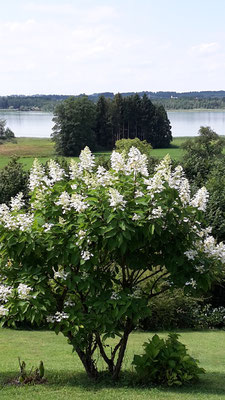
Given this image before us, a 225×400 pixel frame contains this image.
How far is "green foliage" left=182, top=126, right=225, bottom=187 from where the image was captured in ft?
143

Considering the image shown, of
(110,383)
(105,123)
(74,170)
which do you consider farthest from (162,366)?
(105,123)

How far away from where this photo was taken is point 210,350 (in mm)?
15836

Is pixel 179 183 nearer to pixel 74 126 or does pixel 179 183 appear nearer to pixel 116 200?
pixel 116 200

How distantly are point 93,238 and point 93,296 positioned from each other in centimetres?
129

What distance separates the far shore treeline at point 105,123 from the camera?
96.2 meters

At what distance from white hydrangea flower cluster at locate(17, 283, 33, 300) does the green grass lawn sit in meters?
1.83

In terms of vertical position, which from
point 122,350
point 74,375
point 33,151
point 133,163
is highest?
point 33,151

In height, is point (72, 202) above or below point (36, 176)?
below

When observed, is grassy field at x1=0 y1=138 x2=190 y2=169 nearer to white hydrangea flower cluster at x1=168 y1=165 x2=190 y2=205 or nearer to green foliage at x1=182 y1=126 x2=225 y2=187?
green foliage at x1=182 y1=126 x2=225 y2=187

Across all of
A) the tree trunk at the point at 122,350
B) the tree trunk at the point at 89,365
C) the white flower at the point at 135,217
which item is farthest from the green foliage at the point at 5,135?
the white flower at the point at 135,217

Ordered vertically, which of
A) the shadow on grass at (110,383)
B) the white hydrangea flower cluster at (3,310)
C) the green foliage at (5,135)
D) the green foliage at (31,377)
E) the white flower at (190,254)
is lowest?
the shadow on grass at (110,383)

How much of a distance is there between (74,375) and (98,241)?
3.66 metres

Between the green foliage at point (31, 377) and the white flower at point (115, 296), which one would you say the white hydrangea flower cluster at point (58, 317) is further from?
the green foliage at point (31, 377)

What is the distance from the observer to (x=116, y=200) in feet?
25.4
